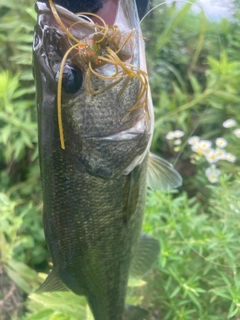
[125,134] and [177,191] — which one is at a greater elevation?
[125,134]

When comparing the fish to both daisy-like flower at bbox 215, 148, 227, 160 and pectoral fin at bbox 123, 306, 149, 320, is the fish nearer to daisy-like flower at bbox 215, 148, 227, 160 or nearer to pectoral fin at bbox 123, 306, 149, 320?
pectoral fin at bbox 123, 306, 149, 320

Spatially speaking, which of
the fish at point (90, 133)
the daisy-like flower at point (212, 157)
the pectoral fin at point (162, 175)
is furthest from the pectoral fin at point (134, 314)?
the daisy-like flower at point (212, 157)

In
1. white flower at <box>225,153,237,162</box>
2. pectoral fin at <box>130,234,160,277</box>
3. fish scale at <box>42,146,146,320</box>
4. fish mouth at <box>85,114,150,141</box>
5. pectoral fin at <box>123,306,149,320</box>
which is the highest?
fish mouth at <box>85,114,150,141</box>

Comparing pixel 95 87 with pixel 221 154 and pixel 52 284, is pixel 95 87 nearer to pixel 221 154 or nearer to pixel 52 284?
pixel 52 284

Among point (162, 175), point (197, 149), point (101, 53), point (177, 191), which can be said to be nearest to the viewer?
point (101, 53)

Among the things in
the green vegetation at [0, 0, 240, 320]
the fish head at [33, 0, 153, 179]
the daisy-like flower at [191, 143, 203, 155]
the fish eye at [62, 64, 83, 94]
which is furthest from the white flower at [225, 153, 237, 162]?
the fish eye at [62, 64, 83, 94]

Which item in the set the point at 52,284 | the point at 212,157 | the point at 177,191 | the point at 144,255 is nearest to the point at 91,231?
the point at 52,284
